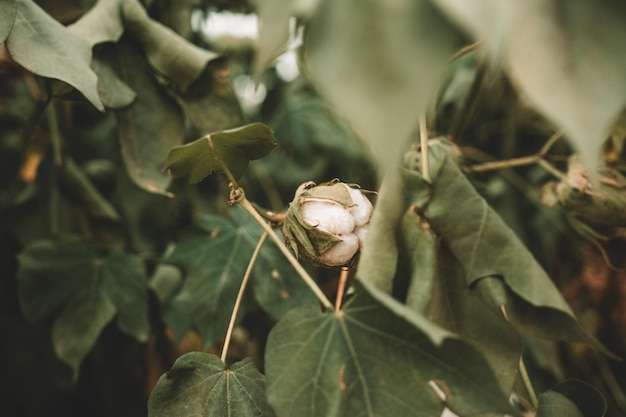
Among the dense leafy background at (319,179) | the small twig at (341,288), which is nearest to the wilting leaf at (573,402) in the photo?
the dense leafy background at (319,179)

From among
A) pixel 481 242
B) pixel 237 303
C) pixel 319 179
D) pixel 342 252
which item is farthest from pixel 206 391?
pixel 319 179

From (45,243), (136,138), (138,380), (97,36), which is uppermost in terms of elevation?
(97,36)

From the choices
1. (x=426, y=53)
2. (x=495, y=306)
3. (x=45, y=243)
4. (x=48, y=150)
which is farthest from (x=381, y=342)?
(x=48, y=150)

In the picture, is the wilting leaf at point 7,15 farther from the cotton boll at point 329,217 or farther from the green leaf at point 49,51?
the cotton boll at point 329,217

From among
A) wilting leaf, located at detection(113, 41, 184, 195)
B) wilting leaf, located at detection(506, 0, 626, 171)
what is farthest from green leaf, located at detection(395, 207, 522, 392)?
wilting leaf, located at detection(113, 41, 184, 195)

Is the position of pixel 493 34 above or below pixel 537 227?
above

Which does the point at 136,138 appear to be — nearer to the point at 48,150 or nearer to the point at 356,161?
the point at 48,150

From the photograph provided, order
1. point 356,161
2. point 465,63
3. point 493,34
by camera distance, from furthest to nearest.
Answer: point 356,161 → point 465,63 → point 493,34
